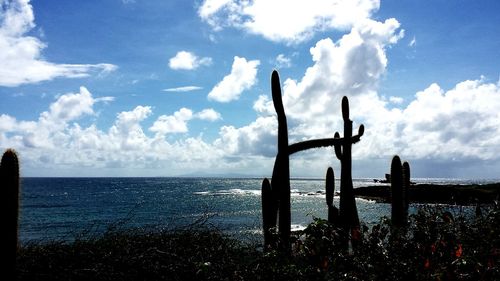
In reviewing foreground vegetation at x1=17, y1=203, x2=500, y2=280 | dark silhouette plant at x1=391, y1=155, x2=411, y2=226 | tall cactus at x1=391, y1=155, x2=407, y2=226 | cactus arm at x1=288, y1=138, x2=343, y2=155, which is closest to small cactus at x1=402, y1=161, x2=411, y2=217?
dark silhouette plant at x1=391, y1=155, x2=411, y2=226

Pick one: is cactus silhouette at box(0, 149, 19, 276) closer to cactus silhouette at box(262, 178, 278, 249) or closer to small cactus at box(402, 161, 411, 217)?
cactus silhouette at box(262, 178, 278, 249)

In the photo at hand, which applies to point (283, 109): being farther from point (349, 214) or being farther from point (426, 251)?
point (426, 251)

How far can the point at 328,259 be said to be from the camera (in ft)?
18.6

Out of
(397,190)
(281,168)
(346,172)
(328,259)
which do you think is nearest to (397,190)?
(397,190)

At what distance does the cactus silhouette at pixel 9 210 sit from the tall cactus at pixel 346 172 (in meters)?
8.25

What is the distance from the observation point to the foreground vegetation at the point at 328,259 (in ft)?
17.8

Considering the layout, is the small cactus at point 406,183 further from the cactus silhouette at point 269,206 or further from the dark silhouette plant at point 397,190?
the cactus silhouette at point 269,206

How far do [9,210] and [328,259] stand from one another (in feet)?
17.5

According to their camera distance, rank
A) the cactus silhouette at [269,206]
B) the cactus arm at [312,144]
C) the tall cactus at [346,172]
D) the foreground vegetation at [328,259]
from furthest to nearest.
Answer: the tall cactus at [346,172] → the cactus arm at [312,144] → the cactus silhouette at [269,206] → the foreground vegetation at [328,259]

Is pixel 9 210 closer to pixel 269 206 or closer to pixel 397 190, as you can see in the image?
pixel 269 206

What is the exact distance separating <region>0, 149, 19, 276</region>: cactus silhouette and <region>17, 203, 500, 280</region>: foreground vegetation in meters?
0.58

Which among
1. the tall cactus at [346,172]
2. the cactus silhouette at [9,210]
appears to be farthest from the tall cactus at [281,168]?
the cactus silhouette at [9,210]

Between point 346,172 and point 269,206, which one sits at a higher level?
point 346,172

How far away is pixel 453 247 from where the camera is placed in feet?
19.9
